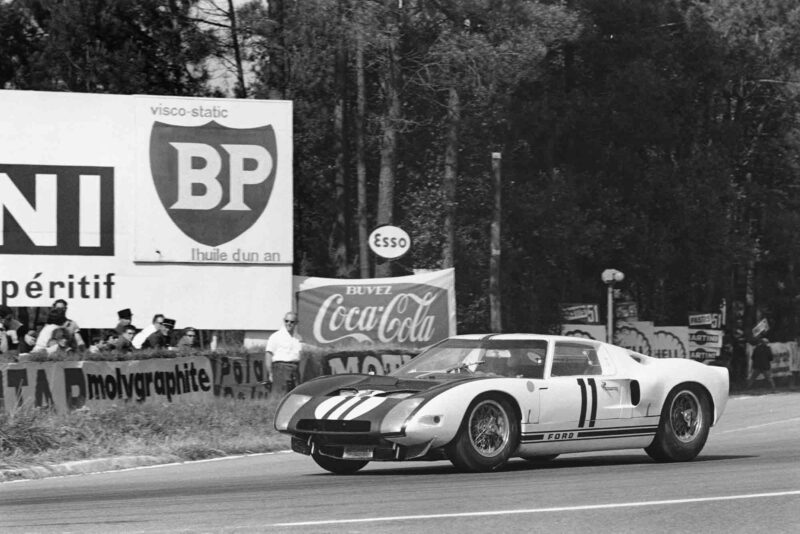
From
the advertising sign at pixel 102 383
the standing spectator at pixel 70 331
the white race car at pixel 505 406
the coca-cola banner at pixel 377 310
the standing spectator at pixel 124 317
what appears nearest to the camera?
the white race car at pixel 505 406

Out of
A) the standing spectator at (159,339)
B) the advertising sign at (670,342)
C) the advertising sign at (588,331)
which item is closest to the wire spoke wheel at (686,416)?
the standing spectator at (159,339)

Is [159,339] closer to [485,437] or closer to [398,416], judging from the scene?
[485,437]

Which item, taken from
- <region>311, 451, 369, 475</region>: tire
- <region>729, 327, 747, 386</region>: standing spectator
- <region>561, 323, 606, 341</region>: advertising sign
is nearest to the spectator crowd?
<region>311, 451, 369, 475</region>: tire

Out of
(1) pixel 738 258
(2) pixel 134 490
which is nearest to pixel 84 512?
(2) pixel 134 490

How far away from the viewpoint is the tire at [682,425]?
13.7 m

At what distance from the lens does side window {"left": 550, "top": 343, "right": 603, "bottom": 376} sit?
43.2 ft

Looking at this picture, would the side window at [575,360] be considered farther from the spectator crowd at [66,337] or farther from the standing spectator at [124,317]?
the standing spectator at [124,317]

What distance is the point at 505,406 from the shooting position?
1233 cm

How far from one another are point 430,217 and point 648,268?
846 centimetres

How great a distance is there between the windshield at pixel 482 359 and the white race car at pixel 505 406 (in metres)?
0.01

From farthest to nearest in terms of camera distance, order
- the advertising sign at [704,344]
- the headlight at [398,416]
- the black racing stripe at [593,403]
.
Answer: the advertising sign at [704,344], the black racing stripe at [593,403], the headlight at [398,416]

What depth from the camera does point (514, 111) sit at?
4453cm

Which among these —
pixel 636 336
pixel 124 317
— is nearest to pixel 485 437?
pixel 124 317

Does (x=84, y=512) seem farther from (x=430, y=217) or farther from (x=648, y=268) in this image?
(x=648, y=268)
